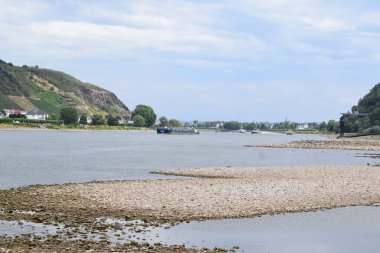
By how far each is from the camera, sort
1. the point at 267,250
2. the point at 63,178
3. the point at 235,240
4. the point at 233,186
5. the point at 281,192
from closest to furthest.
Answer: the point at 267,250
the point at 235,240
the point at 281,192
the point at 233,186
the point at 63,178

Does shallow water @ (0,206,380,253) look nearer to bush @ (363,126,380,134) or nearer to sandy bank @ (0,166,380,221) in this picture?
sandy bank @ (0,166,380,221)

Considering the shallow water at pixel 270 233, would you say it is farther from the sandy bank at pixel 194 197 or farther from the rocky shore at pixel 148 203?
the sandy bank at pixel 194 197

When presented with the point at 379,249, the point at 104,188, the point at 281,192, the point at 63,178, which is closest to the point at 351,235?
the point at 379,249

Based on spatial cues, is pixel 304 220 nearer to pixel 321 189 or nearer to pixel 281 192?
pixel 281 192

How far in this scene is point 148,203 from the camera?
3297 cm

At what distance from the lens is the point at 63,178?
170ft

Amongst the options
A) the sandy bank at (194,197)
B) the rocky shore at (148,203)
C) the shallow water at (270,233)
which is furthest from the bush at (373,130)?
the shallow water at (270,233)

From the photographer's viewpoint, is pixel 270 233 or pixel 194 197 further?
pixel 194 197

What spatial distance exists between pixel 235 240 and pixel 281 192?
13683 millimetres

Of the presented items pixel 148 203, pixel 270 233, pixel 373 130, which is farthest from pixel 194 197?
pixel 373 130

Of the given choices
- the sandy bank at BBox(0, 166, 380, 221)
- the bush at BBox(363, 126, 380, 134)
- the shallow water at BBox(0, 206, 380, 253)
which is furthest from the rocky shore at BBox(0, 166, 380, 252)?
the bush at BBox(363, 126, 380, 134)

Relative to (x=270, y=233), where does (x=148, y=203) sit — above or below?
above

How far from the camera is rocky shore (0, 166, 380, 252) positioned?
77.7 ft

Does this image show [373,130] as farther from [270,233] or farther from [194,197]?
[270,233]
